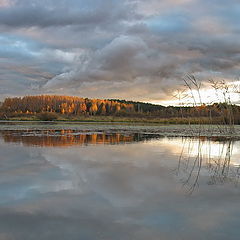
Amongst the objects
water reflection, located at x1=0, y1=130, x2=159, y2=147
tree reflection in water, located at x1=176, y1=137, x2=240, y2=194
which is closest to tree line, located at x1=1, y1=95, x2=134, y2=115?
water reflection, located at x1=0, y1=130, x2=159, y2=147

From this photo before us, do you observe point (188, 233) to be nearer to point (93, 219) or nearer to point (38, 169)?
point (93, 219)

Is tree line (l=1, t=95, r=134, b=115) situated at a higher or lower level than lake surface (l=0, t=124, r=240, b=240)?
higher

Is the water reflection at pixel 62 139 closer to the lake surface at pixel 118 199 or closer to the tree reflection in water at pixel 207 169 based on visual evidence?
the lake surface at pixel 118 199

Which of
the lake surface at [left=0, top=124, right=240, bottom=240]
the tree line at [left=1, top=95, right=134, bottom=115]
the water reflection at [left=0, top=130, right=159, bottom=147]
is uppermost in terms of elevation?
the tree line at [left=1, top=95, right=134, bottom=115]

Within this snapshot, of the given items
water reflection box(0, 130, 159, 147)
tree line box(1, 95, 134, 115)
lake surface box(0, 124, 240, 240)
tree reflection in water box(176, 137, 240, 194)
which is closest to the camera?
lake surface box(0, 124, 240, 240)

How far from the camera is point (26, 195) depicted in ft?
13.3

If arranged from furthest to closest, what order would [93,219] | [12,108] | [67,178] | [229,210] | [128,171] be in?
[12,108]
[128,171]
[67,178]
[229,210]
[93,219]

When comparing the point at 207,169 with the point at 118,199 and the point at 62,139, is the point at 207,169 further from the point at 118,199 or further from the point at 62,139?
the point at 62,139

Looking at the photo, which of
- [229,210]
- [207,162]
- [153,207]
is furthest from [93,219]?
[207,162]

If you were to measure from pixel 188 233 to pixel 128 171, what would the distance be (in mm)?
2939

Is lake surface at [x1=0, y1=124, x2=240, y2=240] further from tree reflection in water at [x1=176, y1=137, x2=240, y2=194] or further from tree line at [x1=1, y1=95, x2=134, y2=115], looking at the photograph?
tree line at [x1=1, y1=95, x2=134, y2=115]

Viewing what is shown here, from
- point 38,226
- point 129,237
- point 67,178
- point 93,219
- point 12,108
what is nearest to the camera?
point 129,237

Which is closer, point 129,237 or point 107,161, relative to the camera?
point 129,237

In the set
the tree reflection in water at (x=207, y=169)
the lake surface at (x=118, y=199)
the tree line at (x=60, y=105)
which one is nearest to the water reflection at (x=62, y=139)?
the lake surface at (x=118, y=199)
